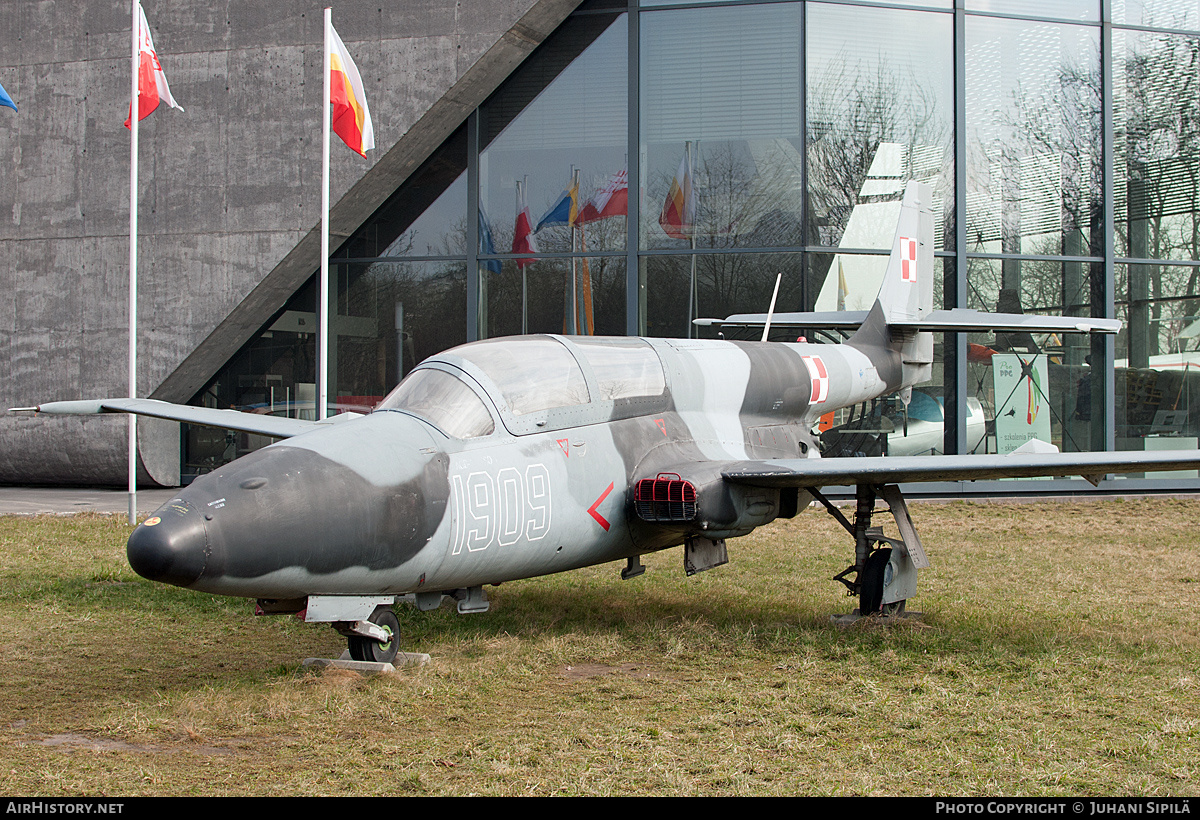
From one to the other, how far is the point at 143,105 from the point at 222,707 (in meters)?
11.1

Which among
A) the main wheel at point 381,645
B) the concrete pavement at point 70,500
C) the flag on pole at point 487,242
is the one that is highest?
the flag on pole at point 487,242

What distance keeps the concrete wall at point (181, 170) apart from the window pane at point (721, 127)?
219 centimetres

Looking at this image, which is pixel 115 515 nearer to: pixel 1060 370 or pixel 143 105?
pixel 143 105

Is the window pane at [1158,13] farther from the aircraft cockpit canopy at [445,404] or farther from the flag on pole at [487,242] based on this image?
the aircraft cockpit canopy at [445,404]

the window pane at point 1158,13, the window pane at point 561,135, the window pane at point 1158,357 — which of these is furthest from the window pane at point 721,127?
the window pane at point 1158,357

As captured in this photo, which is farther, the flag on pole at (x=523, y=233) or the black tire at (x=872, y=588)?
the flag on pole at (x=523, y=233)

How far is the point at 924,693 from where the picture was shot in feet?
19.6

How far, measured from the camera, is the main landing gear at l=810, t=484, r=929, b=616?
819 cm

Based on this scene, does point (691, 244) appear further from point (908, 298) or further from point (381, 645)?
point (381, 645)

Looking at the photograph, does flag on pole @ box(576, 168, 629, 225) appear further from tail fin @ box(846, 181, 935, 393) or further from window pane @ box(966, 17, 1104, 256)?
tail fin @ box(846, 181, 935, 393)

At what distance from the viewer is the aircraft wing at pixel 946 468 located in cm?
712

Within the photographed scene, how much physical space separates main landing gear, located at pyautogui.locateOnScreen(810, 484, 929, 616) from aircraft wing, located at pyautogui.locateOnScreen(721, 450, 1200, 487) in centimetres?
58

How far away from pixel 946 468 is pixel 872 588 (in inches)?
53.3

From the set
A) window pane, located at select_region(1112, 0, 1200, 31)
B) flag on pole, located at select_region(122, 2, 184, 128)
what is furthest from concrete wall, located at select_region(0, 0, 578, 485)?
window pane, located at select_region(1112, 0, 1200, 31)
